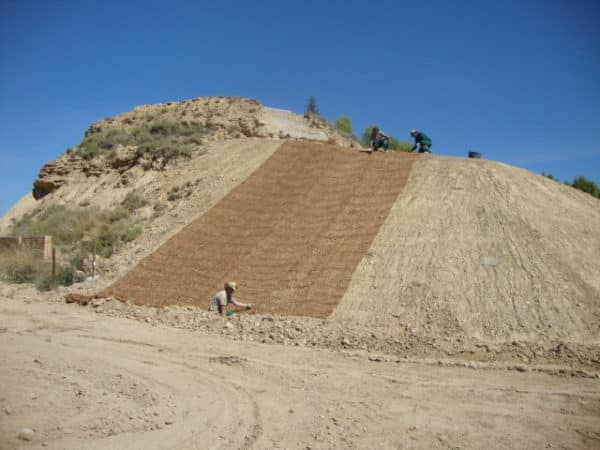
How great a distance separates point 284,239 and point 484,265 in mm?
5629

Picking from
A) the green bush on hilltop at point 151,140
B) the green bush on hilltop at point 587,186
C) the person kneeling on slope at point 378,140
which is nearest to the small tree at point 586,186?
the green bush on hilltop at point 587,186

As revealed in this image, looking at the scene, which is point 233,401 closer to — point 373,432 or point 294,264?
point 373,432

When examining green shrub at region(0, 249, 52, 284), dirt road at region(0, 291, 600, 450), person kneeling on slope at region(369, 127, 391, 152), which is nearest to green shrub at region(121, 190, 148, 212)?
green shrub at region(0, 249, 52, 284)

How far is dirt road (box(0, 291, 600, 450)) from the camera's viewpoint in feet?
18.7

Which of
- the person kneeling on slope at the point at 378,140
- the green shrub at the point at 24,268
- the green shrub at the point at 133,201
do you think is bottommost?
the green shrub at the point at 24,268

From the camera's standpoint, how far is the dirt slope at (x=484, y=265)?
32.8 ft

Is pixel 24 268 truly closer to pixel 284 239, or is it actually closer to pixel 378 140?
pixel 284 239

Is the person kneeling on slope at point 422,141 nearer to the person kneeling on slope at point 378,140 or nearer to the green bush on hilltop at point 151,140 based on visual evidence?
the person kneeling on slope at point 378,140

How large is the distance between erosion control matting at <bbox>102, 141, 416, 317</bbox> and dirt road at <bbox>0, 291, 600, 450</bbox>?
2.92 meters

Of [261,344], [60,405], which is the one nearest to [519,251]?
[261,344]

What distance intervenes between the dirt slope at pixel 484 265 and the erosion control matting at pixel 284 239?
2.41 ft

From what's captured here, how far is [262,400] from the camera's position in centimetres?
698

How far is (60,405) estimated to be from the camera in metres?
6.08

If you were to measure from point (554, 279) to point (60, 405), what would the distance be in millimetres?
9497
